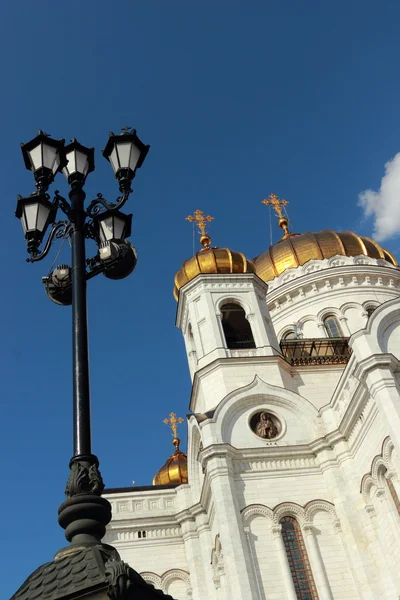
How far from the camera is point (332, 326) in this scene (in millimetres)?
28844

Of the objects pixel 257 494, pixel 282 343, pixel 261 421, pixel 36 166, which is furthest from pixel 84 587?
pixel 282 343

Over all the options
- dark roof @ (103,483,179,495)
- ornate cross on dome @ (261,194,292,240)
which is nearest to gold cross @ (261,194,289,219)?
ornate cross on dome @ (261,194,292,240)

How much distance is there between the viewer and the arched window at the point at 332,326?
93.7 ft

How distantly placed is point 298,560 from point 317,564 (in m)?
0.58

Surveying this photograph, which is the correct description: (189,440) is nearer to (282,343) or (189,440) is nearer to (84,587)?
(282,343)

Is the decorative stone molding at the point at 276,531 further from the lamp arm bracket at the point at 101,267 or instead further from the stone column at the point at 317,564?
the lamp arm bracket at the point at 101,267

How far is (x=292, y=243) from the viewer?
107 feet

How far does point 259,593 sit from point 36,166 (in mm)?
14235

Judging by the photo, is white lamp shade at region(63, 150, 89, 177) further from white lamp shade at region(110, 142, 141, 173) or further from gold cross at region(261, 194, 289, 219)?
gold cross at region(261, 194, 289, 219)

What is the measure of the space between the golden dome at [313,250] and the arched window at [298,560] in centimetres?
1563

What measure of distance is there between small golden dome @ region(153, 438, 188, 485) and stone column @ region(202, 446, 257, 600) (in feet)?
25.0

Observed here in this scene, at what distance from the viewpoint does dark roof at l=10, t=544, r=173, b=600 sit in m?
3.57

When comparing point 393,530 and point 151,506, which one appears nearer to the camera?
point 393,530

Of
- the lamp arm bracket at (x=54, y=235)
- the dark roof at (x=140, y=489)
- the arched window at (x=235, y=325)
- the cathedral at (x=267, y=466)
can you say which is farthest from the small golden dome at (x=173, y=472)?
the lamp arm bracket at (x=54, y=235)
